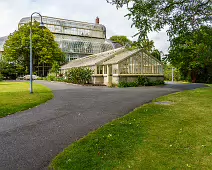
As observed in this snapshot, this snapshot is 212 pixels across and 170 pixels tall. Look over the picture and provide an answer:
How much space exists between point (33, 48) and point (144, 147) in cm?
3916

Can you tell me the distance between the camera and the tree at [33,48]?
38.3m

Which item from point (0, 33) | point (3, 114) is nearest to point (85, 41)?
point (0, 33)

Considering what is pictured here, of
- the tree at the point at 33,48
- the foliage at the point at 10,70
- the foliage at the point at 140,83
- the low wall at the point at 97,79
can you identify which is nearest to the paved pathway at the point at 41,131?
the foliage at the point at 140,83

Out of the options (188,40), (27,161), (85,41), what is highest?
(85,41)

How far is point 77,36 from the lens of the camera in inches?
1965

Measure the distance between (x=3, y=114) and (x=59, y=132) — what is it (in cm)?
325

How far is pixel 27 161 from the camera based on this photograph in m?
3.54

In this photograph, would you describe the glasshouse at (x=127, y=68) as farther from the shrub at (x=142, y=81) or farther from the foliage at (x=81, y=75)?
the foliage at (x=81, y=75)

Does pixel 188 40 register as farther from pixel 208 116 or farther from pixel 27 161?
pixel 27 161

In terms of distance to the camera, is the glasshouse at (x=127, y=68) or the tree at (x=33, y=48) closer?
the glasshouse at (x=127, y=68)

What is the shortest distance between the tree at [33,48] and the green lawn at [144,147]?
35.8 m

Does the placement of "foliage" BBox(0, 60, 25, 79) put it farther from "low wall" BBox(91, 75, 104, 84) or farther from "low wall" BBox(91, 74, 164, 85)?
"low wall" BBox(91, 74, 164, 85)

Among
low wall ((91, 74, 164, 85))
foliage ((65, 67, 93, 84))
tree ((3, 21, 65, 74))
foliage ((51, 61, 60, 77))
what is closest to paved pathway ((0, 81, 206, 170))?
low wall ((91, 74, 164, 85))

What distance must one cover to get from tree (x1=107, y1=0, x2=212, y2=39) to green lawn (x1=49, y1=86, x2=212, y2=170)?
277 inches
